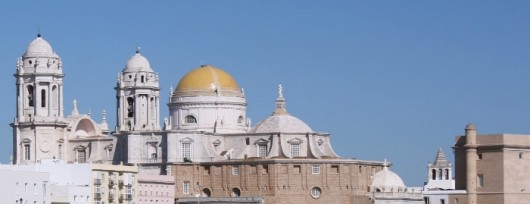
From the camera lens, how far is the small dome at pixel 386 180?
512 ft

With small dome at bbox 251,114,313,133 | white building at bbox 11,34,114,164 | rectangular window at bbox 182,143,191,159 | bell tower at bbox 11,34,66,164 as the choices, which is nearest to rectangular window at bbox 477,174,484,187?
small dome at bbox 251,114,313,133

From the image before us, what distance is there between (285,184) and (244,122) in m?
12.9

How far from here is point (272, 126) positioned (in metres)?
159

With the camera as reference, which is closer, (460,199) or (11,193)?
(11,193)

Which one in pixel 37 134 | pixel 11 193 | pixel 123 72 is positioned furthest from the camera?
pixel 123 72

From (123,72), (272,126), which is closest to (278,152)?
(272,126)

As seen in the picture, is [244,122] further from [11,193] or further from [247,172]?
A: [11,193]

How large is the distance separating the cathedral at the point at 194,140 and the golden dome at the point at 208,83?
0.08 m

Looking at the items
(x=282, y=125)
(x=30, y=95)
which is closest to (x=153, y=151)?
(x=282, y=125)

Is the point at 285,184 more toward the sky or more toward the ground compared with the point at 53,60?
more toward the ground

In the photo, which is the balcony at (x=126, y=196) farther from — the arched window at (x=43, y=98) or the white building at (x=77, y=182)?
the arched window at (x=43, y=98)

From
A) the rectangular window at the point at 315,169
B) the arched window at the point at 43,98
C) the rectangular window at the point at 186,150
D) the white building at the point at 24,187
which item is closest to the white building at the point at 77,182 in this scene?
the white building at the point at 24,187

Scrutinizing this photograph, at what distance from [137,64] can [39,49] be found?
1159 cm

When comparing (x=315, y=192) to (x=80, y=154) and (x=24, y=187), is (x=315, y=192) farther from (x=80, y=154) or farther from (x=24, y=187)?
(x=24, y=187)
